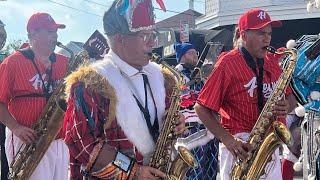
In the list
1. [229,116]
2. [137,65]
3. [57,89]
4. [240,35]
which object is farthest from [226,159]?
[57,89]

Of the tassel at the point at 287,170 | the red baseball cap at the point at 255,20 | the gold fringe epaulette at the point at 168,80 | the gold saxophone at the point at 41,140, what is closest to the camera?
the gold fringe epaulette at the point at 168,80

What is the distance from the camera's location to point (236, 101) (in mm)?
4484

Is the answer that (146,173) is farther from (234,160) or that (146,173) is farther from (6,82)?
(6,82)

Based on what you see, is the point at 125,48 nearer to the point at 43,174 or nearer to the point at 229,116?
the point at 229,116

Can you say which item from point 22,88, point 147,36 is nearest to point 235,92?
point 147,36

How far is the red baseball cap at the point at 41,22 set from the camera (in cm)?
556

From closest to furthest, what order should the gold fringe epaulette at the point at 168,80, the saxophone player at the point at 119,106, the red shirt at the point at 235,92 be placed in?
the saxophone player at the point at 119,106 → the gold fringe epaulette at the point at 168,80 → the red shirt at the point at 235,92

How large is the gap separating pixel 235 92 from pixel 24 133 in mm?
2202

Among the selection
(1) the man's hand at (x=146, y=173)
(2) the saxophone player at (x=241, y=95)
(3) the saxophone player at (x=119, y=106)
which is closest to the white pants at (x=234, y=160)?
(2) the saxophone player at (x=241, y=95)

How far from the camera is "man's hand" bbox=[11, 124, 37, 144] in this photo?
525 centimetres

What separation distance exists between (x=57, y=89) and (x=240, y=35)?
1999mm

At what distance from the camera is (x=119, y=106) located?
10.4 feet

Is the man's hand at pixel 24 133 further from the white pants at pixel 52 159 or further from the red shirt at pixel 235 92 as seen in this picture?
the red shirt at pixel 235 92

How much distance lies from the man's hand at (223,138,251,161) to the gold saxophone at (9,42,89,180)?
187 centimetres
